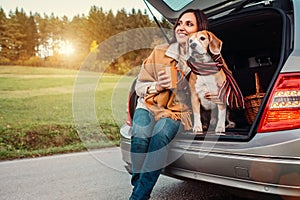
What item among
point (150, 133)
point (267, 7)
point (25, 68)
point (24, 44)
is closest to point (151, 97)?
point (150, 133)

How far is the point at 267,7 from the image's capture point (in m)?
2.33

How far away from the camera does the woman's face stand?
2.40 metres

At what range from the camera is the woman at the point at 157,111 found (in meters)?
2.13

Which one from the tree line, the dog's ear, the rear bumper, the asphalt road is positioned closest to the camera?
the rear bumper

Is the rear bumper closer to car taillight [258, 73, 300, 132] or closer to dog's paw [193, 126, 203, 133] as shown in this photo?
car taillight [258, 73, 300, 132]

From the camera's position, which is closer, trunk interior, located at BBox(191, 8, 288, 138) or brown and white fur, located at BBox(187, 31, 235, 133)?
brown and white fur, located at BBox(187, 31, 235, 133)

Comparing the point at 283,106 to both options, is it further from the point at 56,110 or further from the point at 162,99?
the point at 56,110

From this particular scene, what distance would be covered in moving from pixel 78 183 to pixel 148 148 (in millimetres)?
1286

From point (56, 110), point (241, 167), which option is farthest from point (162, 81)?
point (56, 110)

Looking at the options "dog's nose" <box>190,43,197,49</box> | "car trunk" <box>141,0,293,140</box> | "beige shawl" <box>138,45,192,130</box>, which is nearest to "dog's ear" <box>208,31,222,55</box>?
"dog's nose" <box>190,43,197,49</box>

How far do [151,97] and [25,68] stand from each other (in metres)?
8.95

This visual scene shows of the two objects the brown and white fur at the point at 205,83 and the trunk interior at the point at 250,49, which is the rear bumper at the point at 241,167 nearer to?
the brown and white fur at the point at 205,83

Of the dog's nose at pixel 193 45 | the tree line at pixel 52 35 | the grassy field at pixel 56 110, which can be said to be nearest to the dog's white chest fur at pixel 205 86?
the dog's nose at pixel 193 45

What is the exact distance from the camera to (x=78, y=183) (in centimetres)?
318
